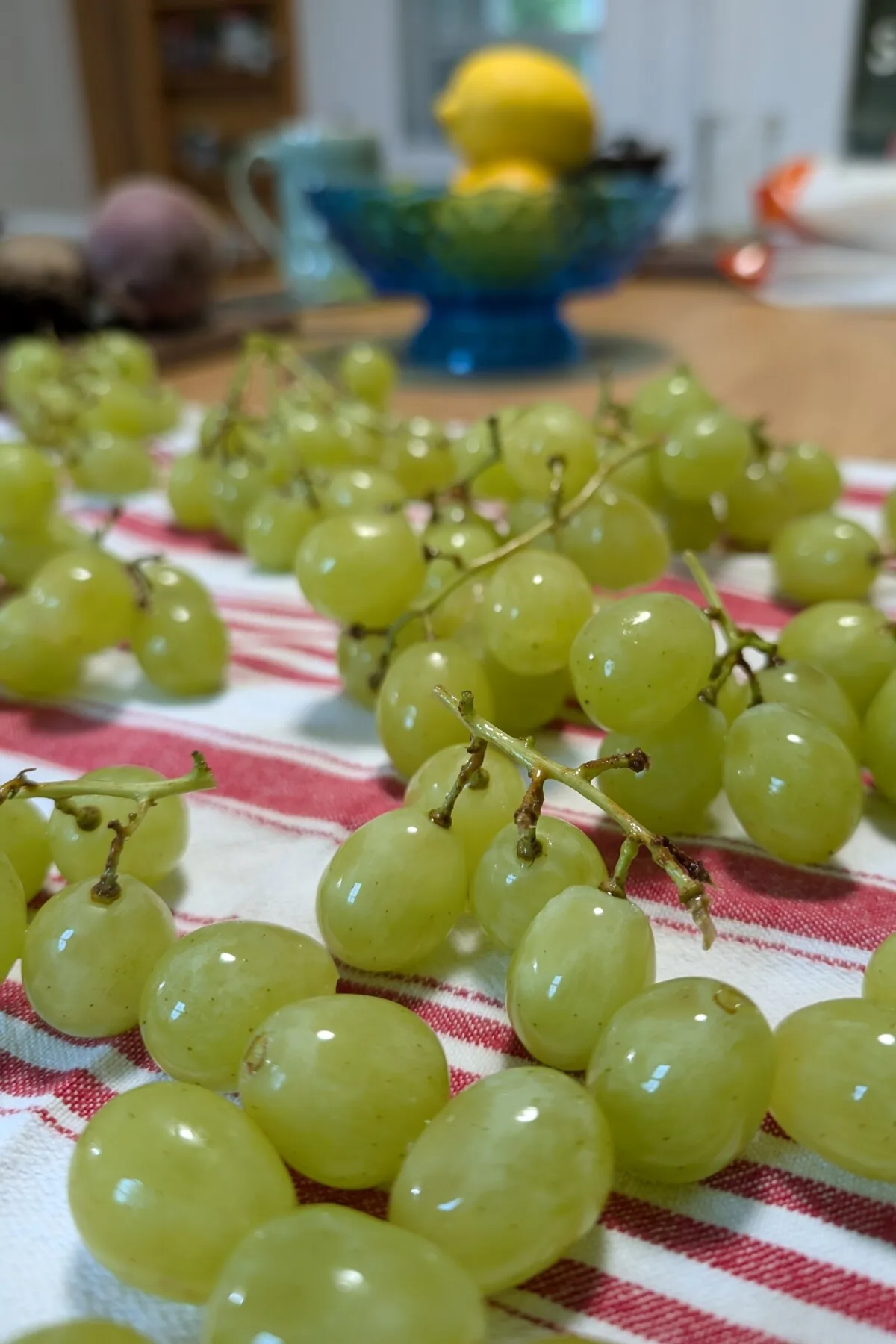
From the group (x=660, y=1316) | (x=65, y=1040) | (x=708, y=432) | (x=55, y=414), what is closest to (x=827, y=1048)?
(x=660, y=1316)

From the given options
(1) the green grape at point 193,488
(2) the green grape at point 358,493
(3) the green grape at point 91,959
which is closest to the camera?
(3) the green grape at point 91,959

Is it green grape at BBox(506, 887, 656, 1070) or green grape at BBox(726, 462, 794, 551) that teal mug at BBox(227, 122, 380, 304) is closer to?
green grape at BBox(726, 462, 794, 551)

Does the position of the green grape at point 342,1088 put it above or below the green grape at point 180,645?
above

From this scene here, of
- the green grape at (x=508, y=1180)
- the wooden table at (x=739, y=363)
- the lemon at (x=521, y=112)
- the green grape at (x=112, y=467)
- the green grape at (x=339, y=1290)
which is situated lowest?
the wooden table at (x=739, y=363)

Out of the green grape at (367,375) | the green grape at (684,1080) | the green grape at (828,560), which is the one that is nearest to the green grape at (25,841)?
the green grape at (684,1080)

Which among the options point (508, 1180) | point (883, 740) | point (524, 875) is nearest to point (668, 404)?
point (883, 740)

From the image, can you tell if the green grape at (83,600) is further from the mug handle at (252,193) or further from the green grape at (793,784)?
the mug handle at (252,193)

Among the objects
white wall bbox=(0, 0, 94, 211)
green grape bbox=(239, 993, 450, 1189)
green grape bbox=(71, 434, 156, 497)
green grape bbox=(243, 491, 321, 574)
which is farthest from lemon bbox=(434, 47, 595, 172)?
white wall bbox=(0, 0, 94, 211)
